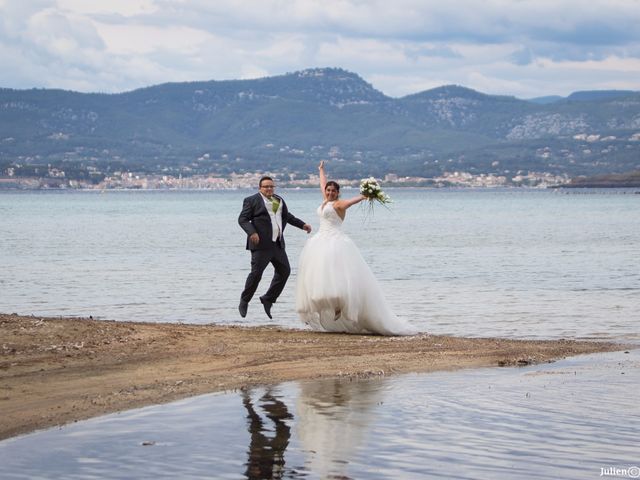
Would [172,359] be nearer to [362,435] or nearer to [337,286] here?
[337,286]

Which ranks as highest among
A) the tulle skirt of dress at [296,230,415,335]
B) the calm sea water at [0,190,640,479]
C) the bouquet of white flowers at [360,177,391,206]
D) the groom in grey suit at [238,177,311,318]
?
the bouquet of white flowers at [360,177,391,206]

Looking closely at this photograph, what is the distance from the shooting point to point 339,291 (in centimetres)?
1652

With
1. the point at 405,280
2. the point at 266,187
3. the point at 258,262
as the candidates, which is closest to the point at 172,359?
the point at 258,262

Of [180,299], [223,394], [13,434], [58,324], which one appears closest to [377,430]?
[223,394]

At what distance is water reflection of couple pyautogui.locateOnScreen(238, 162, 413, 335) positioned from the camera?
54.3ft

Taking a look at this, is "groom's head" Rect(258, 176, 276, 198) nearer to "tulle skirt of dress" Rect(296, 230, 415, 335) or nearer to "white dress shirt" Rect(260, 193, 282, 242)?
A: "white dress shirt" Rect(260, 193, 282, 242)

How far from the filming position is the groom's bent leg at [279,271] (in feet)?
56.7

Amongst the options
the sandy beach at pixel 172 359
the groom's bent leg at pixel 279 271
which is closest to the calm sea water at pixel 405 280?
the groom's bent leg at pixel 279 271

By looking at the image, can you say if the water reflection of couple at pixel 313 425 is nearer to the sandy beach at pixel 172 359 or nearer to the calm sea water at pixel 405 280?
the sandy beach at pixel 172 359

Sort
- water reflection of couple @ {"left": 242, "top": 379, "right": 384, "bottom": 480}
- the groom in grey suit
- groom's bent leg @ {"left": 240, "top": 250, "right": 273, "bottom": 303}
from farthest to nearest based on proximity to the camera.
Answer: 1. groom's bent leg @ {"left": 240, "top": 250, "right": 273, "bottom": 303}
2. the groom in grey suit
3. water reflection of couple @ {"left": 242, "top": 379, "right": 384, "bottom": 480}

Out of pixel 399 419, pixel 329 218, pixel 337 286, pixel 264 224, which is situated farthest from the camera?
pixel 264 224

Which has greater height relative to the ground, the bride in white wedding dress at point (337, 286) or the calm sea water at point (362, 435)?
the bride in white wedding dress at point (337, 286)

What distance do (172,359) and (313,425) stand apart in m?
3.66

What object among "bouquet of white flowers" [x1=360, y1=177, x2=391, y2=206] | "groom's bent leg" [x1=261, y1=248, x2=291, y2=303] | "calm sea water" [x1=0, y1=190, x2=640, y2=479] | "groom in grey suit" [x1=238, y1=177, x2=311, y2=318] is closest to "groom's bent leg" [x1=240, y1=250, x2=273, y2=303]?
"groom in grey suit" [x1=238, y1=177, x2=311, y2=318]
